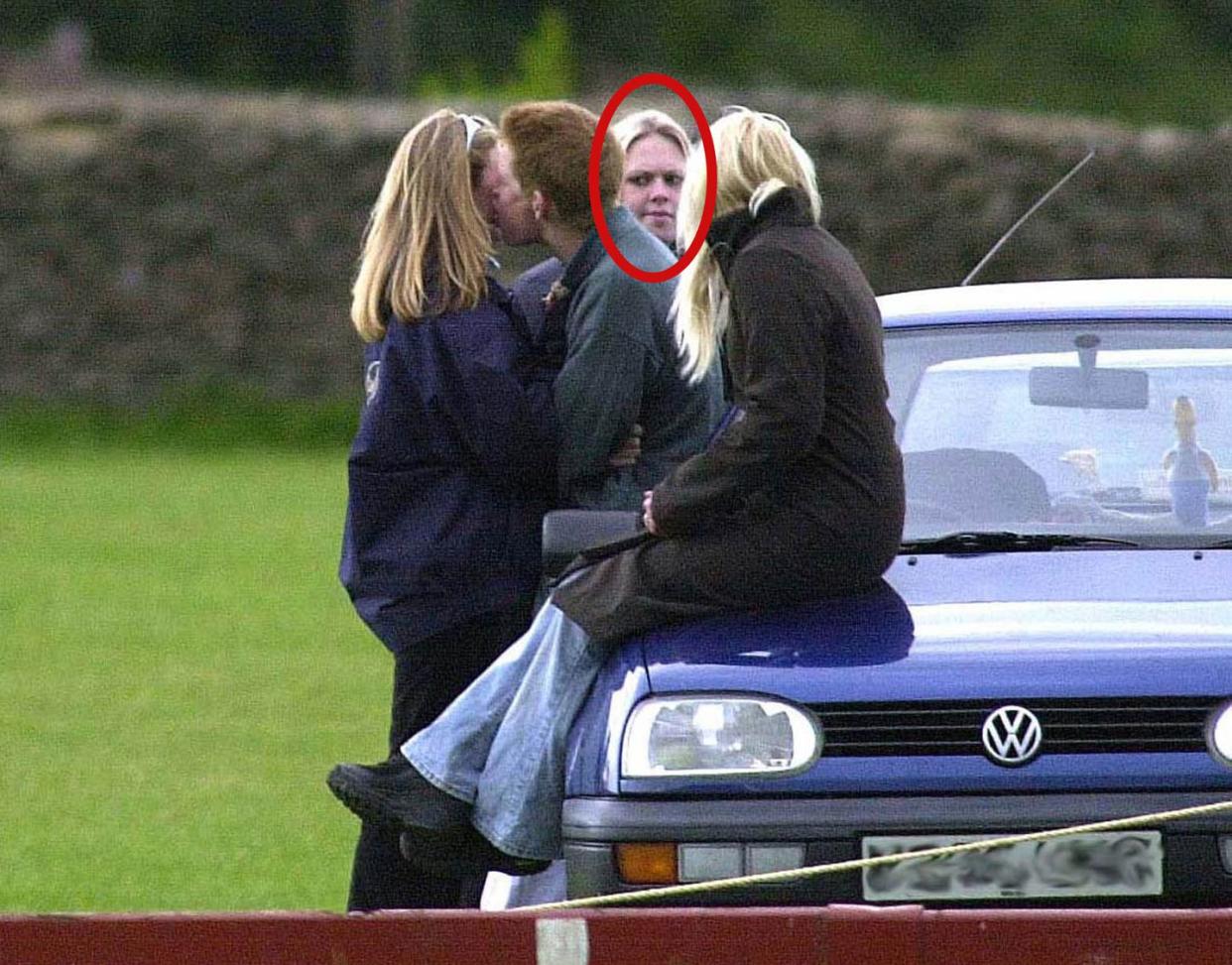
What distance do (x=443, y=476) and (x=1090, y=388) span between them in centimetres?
150

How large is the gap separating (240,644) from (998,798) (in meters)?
7.96

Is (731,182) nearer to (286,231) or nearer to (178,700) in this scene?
(178,700)

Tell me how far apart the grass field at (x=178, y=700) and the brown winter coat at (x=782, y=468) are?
2.26m

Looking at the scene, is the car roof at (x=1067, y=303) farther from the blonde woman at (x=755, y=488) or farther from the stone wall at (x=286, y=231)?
the stone wall at (x=286, y=231)

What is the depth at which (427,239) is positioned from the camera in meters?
6.60

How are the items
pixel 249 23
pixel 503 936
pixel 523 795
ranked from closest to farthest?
pixel 503 936 → pixel 523 795 → pixel 249 23

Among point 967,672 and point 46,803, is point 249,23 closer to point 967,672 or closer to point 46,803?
point 46,803

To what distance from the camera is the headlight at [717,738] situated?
5305mm

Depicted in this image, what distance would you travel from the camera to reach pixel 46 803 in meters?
9.08

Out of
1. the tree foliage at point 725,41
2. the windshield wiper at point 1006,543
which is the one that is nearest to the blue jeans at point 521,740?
the windshield wiper at point 1006,543

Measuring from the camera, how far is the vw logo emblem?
5246mm

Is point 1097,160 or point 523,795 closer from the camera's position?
point 523,795

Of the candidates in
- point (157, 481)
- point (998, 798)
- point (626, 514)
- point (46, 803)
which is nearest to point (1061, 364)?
point (626, 514)

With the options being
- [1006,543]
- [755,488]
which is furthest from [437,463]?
[1006,543]
